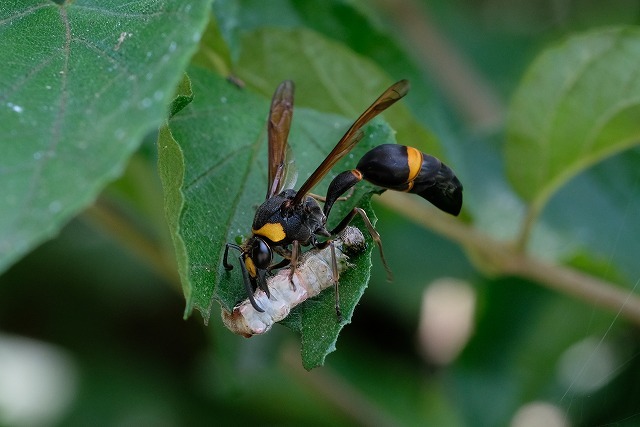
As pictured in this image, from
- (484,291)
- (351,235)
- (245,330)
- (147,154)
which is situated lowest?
(484,291)

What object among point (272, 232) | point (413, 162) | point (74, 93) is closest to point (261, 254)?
point (272, 232)

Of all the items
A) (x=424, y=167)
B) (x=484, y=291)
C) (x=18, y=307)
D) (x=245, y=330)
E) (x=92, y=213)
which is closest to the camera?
(x=245, y=330)

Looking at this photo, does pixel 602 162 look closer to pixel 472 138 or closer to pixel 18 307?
pixel 472 138

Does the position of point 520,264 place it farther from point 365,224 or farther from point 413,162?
point 365,224

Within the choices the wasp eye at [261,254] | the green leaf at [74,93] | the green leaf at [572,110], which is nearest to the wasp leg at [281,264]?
the wasp eye at [261,254]

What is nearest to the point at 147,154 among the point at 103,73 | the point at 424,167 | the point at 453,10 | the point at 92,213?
the point at 92,213
